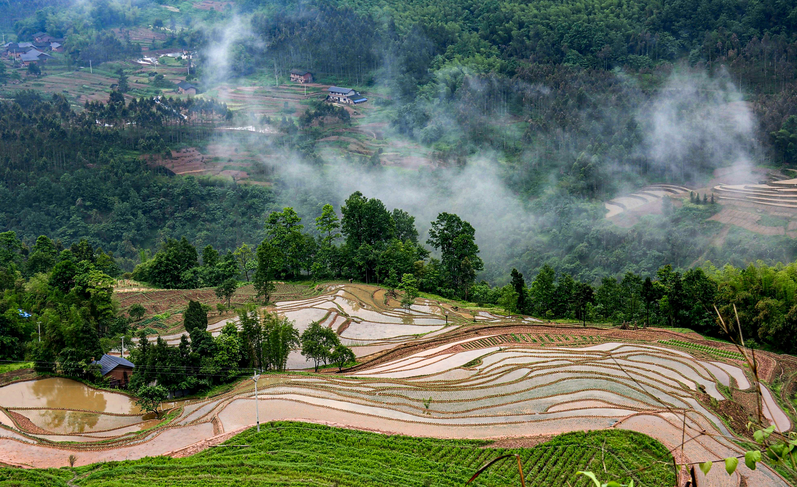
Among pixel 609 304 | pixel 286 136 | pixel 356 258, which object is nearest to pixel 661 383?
pixel 609 304

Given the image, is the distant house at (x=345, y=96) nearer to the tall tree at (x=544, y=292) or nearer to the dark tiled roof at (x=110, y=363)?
the tall tree at (x=544, y=292)

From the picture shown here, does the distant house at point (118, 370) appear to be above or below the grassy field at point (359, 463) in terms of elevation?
below

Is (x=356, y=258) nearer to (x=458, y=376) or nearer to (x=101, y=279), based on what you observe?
(x=101, y=279)

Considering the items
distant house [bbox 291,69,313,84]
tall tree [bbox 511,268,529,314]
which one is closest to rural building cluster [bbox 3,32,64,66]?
distant house [bbox 291,69,313,84]

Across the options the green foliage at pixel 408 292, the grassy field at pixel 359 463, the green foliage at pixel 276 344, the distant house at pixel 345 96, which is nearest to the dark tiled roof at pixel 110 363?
the green foliage at pixel 276 344

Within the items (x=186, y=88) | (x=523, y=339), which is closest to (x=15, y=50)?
(x=186, y=88)

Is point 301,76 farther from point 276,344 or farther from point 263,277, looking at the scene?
point 276,344

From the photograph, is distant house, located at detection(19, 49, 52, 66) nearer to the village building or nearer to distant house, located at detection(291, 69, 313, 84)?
the village building
